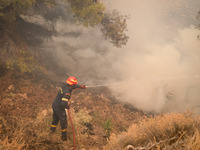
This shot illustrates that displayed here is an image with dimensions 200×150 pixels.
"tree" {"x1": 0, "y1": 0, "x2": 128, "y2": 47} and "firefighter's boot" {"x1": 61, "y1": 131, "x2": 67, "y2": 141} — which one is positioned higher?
"tree" {"x1": 0, "y1": 0, "x2": 128, "y2": 47}

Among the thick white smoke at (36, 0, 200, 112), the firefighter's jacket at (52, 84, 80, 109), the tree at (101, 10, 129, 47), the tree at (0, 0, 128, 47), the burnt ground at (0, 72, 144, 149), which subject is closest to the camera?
the burnt ground at (0, 72, 144, 149)

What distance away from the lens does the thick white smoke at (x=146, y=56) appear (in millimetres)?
8938

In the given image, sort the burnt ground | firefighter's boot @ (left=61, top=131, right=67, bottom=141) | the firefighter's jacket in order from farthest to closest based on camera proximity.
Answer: firefighter's boot @ (left=61, top=131, right=67, bottom=141) < the firefighter's jacket < the burnt ground

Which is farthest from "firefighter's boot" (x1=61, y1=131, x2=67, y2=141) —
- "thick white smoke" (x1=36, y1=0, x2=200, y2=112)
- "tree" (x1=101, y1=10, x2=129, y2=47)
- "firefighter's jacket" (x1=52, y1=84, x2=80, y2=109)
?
"tree" (x1=101, y1=10, x2=129, y2=47)

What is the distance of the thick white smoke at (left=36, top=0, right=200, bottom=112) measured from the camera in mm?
8938

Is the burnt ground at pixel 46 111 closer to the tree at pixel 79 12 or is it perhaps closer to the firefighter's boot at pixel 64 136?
the firefighter's boot at pixel 64 136

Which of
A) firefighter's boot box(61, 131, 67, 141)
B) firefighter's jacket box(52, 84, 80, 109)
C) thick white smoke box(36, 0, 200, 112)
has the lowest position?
firefighter's boot box(61, 131, 67, 141)

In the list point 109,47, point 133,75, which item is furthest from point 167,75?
point 109,47

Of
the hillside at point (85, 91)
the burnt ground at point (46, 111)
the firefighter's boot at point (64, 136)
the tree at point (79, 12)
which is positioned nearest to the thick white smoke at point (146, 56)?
the hillside at point (85, 91)

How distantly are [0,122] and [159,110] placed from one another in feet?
23.7

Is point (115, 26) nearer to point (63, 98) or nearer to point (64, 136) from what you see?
point (63, 98)

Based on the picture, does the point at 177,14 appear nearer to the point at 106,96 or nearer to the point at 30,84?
the point at 106,96

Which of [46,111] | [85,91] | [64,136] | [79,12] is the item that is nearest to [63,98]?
[64,136]

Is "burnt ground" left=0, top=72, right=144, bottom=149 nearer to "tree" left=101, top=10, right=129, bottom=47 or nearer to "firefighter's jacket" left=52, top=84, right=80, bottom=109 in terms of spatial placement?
"firefighter's jacket" left=52, top=84, right=80, bottom=109
